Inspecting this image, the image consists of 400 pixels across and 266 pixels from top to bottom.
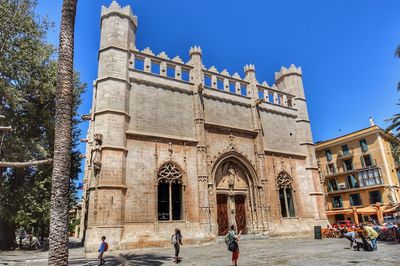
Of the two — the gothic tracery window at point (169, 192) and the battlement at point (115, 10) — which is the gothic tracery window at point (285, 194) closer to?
the gothic tracery window at point (169, 192)

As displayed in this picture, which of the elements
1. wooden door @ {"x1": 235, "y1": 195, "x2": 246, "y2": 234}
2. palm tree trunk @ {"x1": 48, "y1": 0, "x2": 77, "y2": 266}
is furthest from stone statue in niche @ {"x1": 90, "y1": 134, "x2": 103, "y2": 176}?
wooden door @ {"x1": 235, "y1": 195, "x2": 246, "y2": 234}

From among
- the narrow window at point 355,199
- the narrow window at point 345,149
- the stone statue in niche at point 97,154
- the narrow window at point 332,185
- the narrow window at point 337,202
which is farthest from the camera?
the narrow window at point 332,185

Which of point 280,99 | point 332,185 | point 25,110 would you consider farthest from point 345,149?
point 25,110

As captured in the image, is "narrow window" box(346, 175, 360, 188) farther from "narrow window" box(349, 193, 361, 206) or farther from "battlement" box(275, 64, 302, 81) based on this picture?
"battlement" box(275, 64, 302, 81)

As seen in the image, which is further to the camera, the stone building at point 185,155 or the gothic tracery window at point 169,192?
the gothic tracery window at point 169,192

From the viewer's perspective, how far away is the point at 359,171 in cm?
3966

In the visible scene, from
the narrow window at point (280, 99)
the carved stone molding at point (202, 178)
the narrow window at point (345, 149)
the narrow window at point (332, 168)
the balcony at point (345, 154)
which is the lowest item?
the carved stone molding at point (202, 178)

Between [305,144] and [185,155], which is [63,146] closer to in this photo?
[185,155]

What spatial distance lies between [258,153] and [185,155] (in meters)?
6.69

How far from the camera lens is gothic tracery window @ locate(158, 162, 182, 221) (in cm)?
1839

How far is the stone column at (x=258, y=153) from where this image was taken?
2169cm

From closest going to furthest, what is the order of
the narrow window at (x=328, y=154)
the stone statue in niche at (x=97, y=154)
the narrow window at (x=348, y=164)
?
the stone statue in niche at (x=97, y=154) → the narrow window at (x=348, y=164) → the narrow window at (x=328, y=154)

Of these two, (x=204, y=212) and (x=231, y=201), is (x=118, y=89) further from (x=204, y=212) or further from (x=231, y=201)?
(x=231, y=201)

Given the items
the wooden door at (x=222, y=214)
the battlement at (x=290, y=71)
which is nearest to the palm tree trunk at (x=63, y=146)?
the wooden door at (x=222, y=214)
